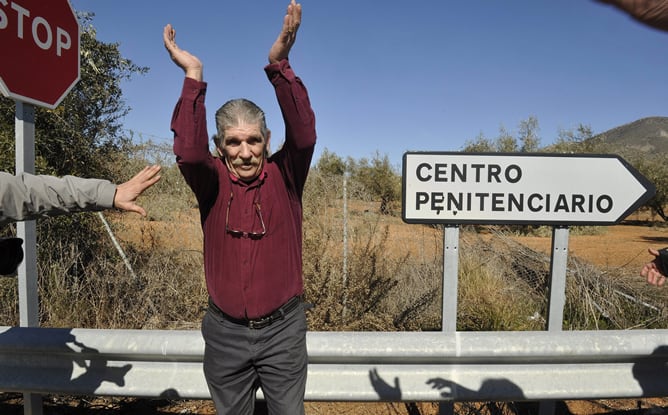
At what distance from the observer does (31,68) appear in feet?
7.25

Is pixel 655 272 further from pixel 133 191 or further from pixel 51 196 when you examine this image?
pixel 51 196

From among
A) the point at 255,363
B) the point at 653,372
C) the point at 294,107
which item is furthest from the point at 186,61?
the point at 653,372

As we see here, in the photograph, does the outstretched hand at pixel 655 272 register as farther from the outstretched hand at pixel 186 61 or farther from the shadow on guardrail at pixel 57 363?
the shadow on guardrail at pixel 57 363

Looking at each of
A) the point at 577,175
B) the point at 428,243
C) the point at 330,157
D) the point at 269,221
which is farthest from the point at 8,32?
the point at 330,157

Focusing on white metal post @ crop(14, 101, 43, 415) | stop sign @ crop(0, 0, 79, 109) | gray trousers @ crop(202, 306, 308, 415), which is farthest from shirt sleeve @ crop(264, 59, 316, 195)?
white metal post @ crop(14, 101, 43, 415)

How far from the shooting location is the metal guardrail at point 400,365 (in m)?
2.10

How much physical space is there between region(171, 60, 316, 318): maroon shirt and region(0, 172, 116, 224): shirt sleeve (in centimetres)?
43

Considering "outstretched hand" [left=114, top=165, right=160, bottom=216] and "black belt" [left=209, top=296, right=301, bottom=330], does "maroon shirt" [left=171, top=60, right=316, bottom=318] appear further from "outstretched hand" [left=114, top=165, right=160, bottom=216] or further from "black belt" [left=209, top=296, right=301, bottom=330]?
"outstretched hand" [left=114, top=165, right=160, bottom=216]

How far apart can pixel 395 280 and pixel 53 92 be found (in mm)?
3631

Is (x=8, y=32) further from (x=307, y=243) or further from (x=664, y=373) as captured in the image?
(x=664, y=373)

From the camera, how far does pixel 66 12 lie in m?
2.36

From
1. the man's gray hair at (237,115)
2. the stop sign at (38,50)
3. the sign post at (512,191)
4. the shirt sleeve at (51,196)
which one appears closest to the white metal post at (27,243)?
the stop sign at (38,50)

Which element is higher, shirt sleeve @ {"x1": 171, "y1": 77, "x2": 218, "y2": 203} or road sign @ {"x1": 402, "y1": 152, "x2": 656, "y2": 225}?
shirt sleeve @ {"x1": 171, "y1": 77, "x2": 218, "y2": 203}

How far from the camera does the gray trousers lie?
1.75 metres
